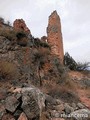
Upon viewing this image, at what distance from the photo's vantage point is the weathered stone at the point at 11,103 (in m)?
8.47

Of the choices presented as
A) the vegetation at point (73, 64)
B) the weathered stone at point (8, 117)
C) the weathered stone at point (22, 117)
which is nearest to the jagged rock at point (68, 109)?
the weathered stone at point (22, 117)

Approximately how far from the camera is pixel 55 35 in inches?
912

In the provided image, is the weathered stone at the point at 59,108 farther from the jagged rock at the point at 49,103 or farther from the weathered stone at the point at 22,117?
the weathered stone at the point at 22,117

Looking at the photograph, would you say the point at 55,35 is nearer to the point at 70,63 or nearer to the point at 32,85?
the point at 70,63

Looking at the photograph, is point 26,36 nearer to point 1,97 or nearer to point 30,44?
point 30,44

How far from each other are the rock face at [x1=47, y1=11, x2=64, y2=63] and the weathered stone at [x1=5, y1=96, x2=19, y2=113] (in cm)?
1360

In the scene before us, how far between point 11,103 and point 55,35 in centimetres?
1511

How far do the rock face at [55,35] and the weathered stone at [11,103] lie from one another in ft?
44.6

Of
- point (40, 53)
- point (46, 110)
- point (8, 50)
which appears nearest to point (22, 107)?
point (46, 110)

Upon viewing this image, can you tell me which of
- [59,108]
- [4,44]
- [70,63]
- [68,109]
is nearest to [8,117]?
[59,108]

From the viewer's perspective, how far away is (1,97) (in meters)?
8.94

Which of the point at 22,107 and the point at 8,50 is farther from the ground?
the point at 8,50

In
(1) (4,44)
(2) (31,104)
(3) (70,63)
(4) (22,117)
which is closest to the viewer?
(4) (22,117)

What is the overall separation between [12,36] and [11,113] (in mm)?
6862
